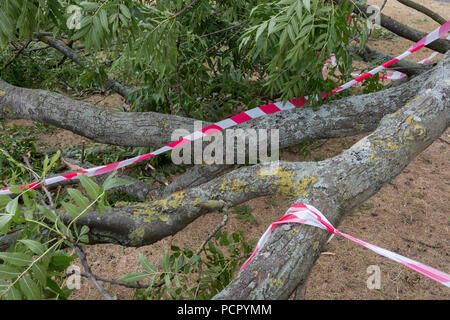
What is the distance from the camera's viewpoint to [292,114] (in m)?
2.94

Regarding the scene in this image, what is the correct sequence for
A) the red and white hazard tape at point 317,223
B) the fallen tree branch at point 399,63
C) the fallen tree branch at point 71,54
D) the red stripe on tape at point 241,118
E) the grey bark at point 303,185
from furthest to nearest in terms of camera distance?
1. the fallen tree branch at point 71,54
2. the fallen tree branch at point 399,63
3. the red stripe on tape at point 241,118
4. the grey bark at point 303,185
5. the red and white hazard tape at point 317,223

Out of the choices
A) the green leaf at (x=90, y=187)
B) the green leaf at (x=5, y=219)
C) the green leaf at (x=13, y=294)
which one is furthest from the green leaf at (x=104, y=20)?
the green leaf at (x=13, y=294)

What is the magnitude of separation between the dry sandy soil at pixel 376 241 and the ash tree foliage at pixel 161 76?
384mm

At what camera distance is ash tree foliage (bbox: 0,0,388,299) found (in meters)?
1.34

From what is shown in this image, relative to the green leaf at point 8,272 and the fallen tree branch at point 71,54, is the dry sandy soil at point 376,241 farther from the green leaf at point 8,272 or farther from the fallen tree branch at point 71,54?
the fallen tree branch at point 71,54

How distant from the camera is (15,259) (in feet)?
4.00

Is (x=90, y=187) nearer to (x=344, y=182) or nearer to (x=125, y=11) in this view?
(x=125, y=11)

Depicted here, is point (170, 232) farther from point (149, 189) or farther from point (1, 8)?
point (1, 8)

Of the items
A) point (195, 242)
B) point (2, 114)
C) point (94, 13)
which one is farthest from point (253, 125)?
point (2, 114)

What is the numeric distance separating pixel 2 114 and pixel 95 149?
0.94m

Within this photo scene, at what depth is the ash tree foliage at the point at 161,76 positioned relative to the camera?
52.9 inches

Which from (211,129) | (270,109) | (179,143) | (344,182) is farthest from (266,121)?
(344,182)

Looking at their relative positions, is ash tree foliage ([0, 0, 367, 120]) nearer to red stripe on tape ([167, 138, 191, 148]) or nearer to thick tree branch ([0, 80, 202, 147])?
thick tree branch ([0, 80, 202, 147])

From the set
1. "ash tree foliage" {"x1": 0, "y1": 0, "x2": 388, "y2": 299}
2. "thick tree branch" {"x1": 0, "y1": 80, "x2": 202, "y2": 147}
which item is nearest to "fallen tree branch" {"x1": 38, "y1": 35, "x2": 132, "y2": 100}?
"ash tree foliage" {"x1": 0, "y1": 0, "x2": 388, "y2": 299}
